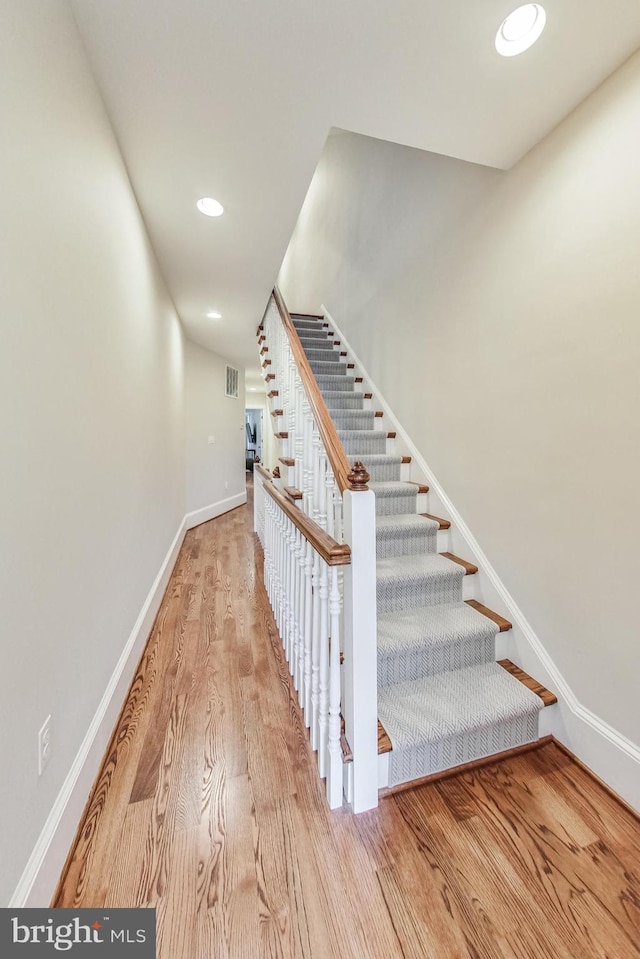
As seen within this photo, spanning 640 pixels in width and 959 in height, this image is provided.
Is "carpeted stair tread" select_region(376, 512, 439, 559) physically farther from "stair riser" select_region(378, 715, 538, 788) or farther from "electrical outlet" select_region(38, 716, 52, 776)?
"electrical outlet" select_region(38, 716, 52, 776)

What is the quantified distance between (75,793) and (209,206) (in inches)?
104

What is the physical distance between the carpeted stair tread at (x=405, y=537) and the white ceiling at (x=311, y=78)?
1.82 metres

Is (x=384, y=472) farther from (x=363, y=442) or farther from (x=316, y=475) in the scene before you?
(x=316, y=475)

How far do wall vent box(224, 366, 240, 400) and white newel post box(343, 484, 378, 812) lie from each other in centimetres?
494

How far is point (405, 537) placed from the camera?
85.9 inches

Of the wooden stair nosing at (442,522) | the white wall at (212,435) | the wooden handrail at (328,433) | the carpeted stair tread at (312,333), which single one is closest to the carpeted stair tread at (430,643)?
the wooden stair nosing at (442,522)

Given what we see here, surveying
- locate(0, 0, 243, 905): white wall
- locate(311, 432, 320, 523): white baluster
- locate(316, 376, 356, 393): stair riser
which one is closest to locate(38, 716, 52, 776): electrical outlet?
locate(0, 0, 243, 905): white wall

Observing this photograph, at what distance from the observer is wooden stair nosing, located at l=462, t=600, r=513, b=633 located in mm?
1731

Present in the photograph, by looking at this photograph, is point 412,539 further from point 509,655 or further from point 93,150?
point 93,150

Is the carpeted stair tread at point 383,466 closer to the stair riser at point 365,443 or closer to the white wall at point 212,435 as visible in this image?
the stair riser at point 365,443

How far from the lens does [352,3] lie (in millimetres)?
1043

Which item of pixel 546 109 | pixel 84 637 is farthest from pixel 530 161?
pixel 84 637

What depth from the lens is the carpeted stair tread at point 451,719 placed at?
132 cm

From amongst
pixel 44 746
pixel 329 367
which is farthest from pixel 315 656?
pixel 329 367
